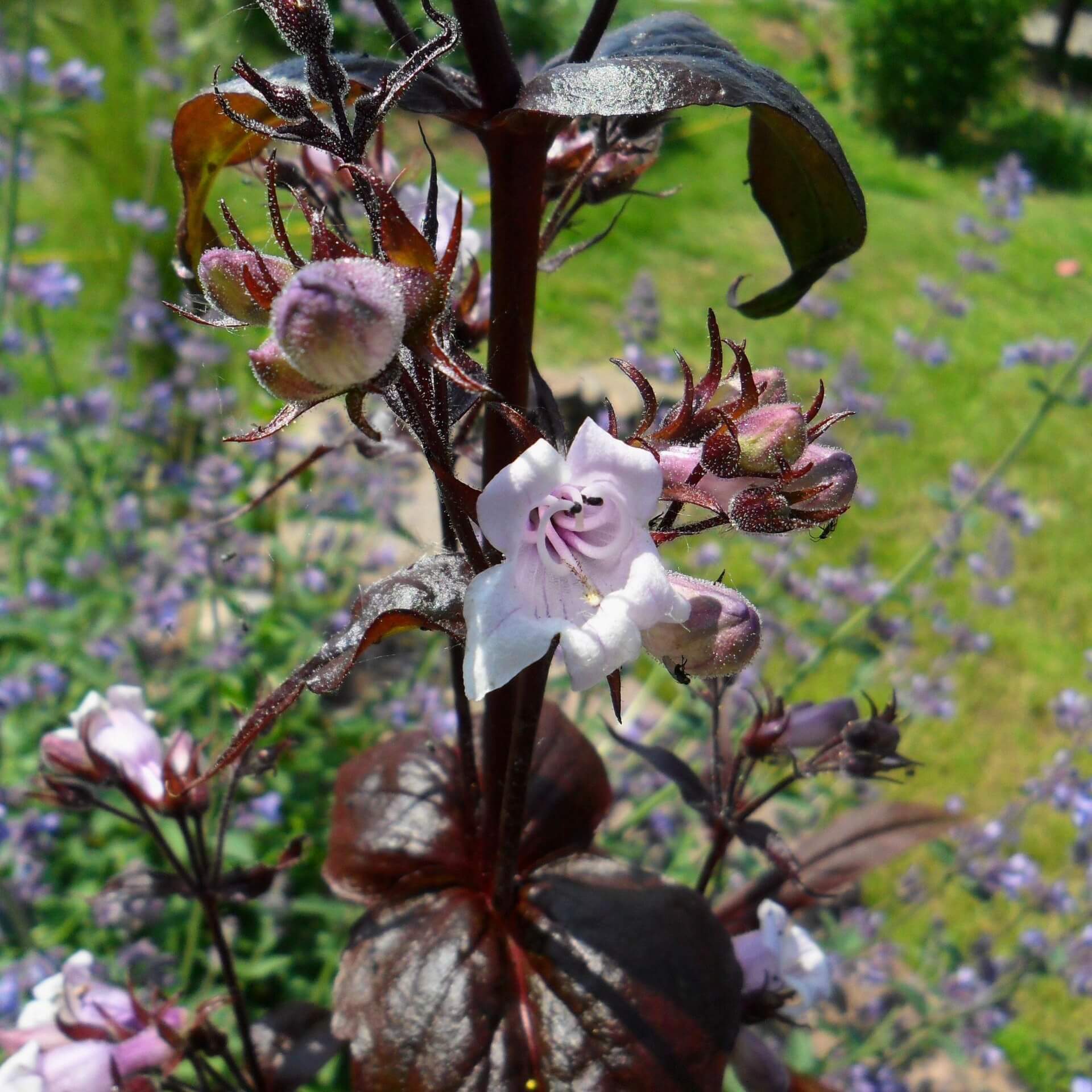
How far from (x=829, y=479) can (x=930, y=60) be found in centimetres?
932

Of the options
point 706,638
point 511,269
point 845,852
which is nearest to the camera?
point 706,638

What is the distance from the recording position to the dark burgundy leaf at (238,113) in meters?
0.68

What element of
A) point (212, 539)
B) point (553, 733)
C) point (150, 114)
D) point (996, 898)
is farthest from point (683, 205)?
point (553, 733)

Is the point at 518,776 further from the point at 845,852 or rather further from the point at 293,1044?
the point at 845,852

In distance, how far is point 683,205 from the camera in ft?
21.1

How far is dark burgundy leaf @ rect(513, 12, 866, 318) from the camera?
577mm

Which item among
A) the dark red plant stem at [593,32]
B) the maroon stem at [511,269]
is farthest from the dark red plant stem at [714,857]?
the dark red plant stem at [593,32]

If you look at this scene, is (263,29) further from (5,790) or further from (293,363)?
(293,363)

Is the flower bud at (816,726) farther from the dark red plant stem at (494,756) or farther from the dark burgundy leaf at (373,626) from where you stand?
the dark burgundy leaf at (373,626)

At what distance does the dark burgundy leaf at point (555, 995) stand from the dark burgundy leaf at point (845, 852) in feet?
0.94

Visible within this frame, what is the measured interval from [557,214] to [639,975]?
61 cm

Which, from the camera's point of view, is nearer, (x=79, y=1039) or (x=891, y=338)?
(x=79, y=1039)

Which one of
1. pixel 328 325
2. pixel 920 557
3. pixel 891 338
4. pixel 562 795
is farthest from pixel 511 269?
pixel 891 338

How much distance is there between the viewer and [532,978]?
31.9 inches
